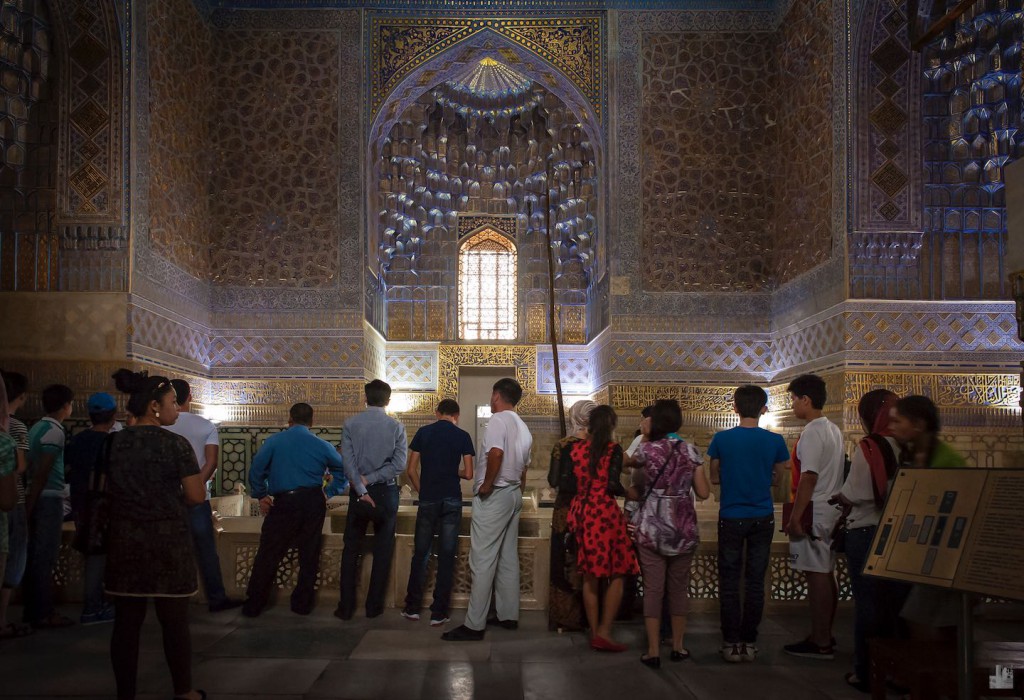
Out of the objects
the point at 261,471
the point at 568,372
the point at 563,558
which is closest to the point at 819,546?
the point at 563,558

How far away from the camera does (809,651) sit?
4535mm

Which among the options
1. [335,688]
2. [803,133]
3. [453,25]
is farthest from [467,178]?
[335,688]

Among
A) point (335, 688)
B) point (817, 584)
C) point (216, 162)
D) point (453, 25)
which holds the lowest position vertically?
point (335, 688)

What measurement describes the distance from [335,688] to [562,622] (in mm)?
1547

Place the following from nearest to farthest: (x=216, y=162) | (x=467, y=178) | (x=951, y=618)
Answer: (x=951, y=618)
(x=216, y=162)
(x=467, y=178)

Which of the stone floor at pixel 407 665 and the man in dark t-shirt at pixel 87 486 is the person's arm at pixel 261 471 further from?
the man in dark t-shirt at pixel 87 486

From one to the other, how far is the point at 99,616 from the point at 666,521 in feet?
11.2

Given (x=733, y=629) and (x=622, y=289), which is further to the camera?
(x=622, y=289)

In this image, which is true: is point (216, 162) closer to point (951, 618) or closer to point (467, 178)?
point (467, 178)

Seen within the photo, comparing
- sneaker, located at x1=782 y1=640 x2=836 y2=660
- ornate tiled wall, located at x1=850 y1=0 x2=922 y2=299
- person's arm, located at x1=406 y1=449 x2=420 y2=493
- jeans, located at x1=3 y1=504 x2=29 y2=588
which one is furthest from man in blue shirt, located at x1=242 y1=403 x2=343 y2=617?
ornate tiled wall, located at x1=850 y1=0 x2=922 y2=299

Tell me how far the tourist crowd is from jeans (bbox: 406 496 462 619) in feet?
0.04

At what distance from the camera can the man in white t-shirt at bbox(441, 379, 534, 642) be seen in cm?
491

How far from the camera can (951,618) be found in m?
3.20

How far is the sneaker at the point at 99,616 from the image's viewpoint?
5148mm
